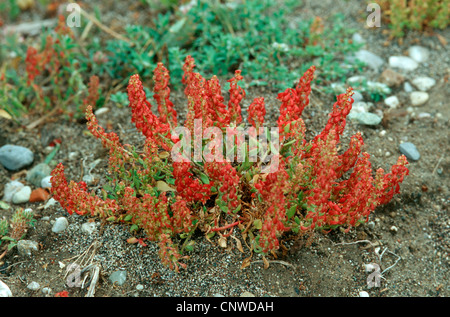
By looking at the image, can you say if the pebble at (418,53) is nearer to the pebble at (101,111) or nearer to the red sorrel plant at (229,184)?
the red sorrel plant at (229,184)

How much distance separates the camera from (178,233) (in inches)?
132

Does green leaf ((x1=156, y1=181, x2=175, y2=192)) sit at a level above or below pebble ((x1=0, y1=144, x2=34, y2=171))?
above

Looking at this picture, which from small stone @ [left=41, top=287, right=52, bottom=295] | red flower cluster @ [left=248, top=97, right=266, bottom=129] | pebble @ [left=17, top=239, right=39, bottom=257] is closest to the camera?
small stone @ [left=41, top=287, right=52, bottom=295]

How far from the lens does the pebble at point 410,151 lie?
158 inches

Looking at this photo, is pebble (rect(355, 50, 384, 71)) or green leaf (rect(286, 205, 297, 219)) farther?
pebble (rect(355, 50, 384, 71))

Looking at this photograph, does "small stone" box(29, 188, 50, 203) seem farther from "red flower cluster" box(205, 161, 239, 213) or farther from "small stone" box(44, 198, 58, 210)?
"red flower cluster" box(205, 161, 239, 213)

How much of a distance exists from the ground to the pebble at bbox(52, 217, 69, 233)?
0.12ft

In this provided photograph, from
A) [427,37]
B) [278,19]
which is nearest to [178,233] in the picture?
[278,19]

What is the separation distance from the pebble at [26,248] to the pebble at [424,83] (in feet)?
11.9

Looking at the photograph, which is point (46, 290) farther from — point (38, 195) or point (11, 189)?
point (11, 189)

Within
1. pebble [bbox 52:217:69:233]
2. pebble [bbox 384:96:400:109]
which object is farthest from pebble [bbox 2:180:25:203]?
Answer: pebble [bbox 384:96:400:109]

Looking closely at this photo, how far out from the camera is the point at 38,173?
407 centimetres

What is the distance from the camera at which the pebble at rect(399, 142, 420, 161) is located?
4012mm

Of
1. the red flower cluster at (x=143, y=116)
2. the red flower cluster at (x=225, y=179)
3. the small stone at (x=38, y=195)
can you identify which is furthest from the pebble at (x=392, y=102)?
the small stone at (x=38, y=195)
